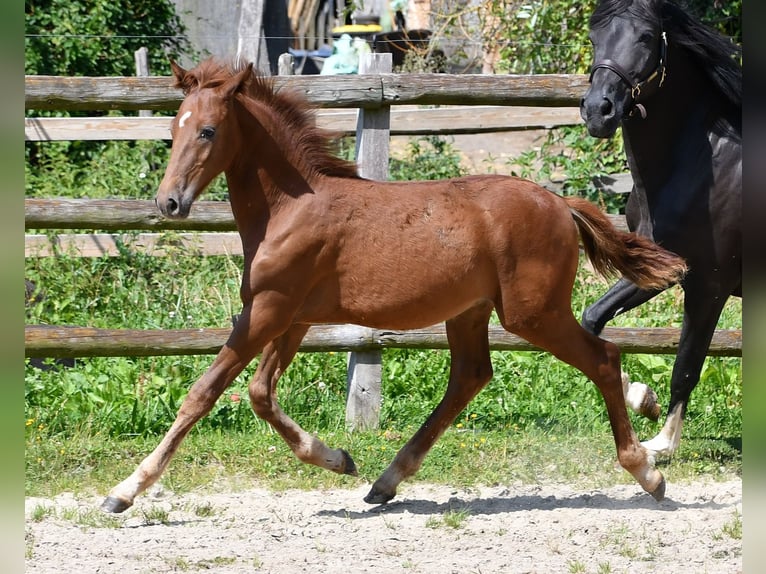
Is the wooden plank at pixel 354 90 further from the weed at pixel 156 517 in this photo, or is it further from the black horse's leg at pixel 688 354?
the weed at pixel 156 517

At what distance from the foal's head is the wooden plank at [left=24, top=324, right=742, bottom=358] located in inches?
57.6

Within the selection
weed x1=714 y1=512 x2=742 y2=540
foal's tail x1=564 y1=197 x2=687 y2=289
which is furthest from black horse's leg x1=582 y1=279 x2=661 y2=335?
weed x1=714 y1=512 x2=742 y2=540

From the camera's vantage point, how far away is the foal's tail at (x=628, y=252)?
4.18 meters

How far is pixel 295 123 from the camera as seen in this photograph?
410 centimetres

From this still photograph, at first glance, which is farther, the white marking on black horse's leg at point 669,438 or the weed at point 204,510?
the white marking on black horse's leg at point 669,438

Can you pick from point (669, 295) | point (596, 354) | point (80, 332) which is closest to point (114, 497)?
point (80, 332)

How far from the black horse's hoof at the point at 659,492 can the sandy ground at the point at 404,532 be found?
0.06 meters

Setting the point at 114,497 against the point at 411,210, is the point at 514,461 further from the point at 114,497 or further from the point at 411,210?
the point at 114,497

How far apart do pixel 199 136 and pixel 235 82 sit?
0.97 ft

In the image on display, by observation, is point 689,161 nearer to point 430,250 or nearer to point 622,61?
point 622,61

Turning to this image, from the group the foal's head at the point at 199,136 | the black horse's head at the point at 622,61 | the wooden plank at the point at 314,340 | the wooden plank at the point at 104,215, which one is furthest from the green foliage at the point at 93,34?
the black horse's head at the point at 622,61

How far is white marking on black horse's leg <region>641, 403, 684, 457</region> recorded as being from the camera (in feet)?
15.5

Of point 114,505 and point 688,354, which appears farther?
point 688,354

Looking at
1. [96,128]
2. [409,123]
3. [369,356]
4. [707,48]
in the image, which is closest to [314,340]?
[369,356]
